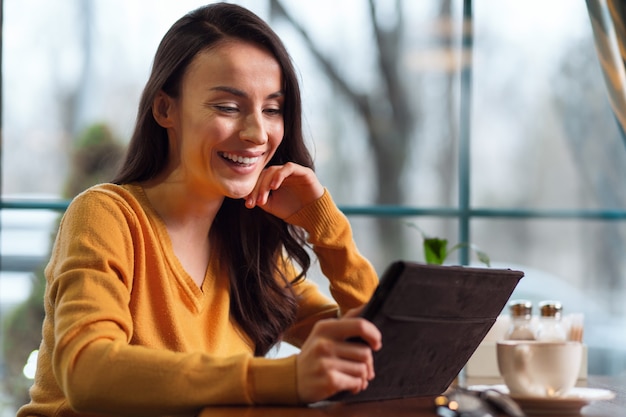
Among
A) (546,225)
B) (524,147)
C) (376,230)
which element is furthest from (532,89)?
(376,230)

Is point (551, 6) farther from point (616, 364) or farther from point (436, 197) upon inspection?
point (616, 364)

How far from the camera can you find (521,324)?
1.83 m

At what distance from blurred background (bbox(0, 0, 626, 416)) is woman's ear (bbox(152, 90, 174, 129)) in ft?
7.31

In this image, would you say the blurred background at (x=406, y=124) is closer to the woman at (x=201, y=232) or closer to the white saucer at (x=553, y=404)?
the woman at (x=201, y=232)

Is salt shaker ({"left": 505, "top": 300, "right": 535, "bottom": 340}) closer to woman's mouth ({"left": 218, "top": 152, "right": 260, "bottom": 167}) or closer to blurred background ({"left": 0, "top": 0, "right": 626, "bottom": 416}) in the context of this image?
woman's mouth ({"left": 218, "top": 152, "right": 260, "bottom": 167})

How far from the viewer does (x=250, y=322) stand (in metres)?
1.90

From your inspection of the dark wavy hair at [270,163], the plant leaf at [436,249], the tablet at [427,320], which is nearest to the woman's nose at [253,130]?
the dark wavy hair at [270,163]

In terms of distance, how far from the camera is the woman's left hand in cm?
181

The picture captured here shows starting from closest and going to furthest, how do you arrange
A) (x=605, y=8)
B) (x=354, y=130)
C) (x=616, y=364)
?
(x=605, y=8)
(x=616, y=364)
(x=354, y=130)

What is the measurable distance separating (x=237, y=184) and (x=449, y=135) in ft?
8.27

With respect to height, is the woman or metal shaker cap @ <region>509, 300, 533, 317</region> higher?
the woman

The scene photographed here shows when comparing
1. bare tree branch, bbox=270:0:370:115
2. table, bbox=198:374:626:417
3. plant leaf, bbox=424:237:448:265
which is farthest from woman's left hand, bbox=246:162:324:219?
bare tree branch, bbox=270:0:370:115

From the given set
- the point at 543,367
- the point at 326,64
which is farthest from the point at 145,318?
the point at 326,64

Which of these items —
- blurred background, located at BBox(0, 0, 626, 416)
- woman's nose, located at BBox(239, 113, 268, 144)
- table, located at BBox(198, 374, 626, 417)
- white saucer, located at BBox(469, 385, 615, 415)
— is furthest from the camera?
blurred background, located at BBox(0, 0, 626, 416)
